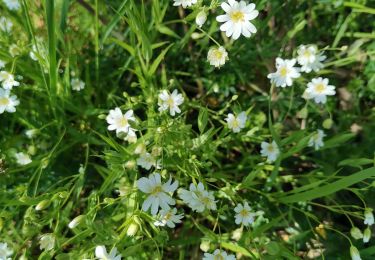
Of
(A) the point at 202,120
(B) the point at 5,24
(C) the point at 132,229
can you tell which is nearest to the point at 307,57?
(A) the point at 202,120

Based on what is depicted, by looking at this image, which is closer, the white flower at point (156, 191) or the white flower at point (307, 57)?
the white flower at point (156, 191)

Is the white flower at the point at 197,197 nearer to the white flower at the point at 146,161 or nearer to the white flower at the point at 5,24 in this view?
the white flower at the point at 146,161

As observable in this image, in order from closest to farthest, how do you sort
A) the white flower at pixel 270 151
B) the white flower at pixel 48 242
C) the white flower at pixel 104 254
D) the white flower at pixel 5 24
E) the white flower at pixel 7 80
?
the white flower at pixel 104 254 → the white flower at pixel 48 242 → the white flower at pixel 7 80 → the white flower at pixel 270 151 → the white flower at pixel 5 24

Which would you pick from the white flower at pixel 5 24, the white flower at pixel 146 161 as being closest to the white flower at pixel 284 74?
the white flower at pixel 146 161

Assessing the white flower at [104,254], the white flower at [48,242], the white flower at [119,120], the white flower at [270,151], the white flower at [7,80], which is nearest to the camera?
the white flower at [104,254]

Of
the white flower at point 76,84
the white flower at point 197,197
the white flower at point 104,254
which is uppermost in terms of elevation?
the white flower at point 76,84

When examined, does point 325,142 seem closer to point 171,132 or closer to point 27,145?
point 171,132

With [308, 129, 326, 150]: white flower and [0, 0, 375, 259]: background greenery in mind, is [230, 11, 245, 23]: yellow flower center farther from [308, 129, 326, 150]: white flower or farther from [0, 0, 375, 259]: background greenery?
[308, 129, 326, 150]: white flower
